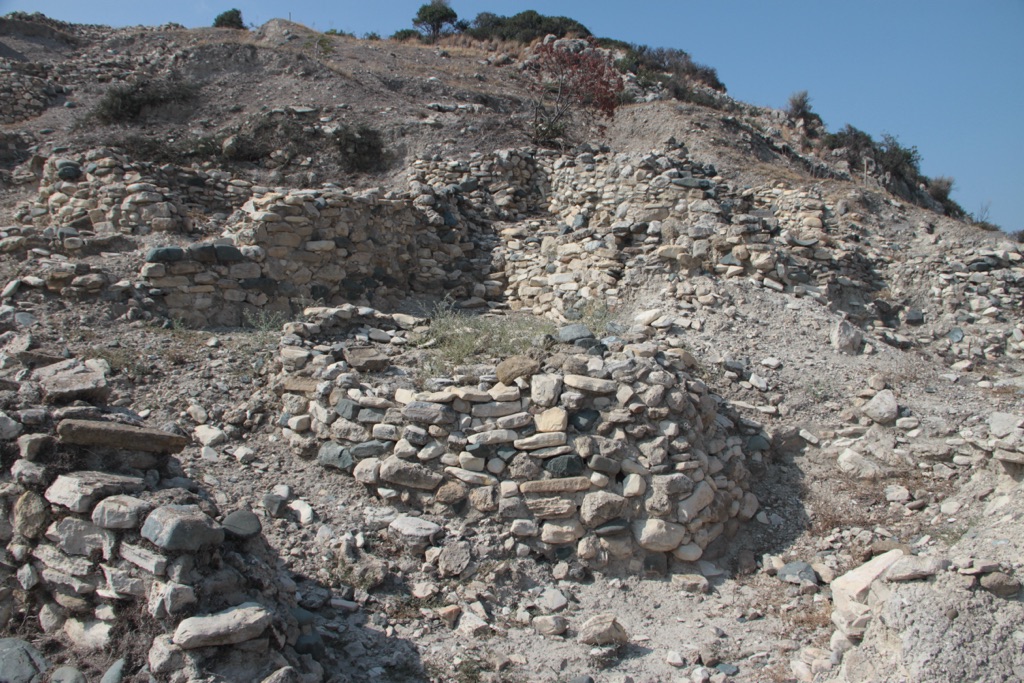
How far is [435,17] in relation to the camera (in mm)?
30500

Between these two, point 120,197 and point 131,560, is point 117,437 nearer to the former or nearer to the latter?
point 131,560

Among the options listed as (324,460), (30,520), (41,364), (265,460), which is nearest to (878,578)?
(324,460)

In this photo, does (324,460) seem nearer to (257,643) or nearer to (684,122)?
(257,643)

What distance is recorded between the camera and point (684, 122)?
15234 millimetres

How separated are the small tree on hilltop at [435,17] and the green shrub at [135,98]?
18387mm

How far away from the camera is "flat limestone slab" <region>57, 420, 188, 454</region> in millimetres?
3252

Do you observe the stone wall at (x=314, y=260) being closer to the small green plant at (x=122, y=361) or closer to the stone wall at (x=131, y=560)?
the small green plant at (x=122, y=361)

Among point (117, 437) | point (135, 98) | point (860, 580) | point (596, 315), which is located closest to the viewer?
point (117, 437)

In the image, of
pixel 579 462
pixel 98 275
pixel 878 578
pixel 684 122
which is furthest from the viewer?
pixel 684 122

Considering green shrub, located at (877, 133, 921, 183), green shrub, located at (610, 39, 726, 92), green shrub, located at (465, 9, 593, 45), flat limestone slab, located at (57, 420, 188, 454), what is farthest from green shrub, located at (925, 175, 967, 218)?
flat limestone slab, located at (57, 420, 188, 454)

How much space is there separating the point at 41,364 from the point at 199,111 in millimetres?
10561

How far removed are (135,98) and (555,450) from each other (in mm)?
12785

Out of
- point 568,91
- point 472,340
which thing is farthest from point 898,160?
point 472,340

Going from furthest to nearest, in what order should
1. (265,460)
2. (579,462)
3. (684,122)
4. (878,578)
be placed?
(684,122) → (265,460) → (579,462) → (878,578)
